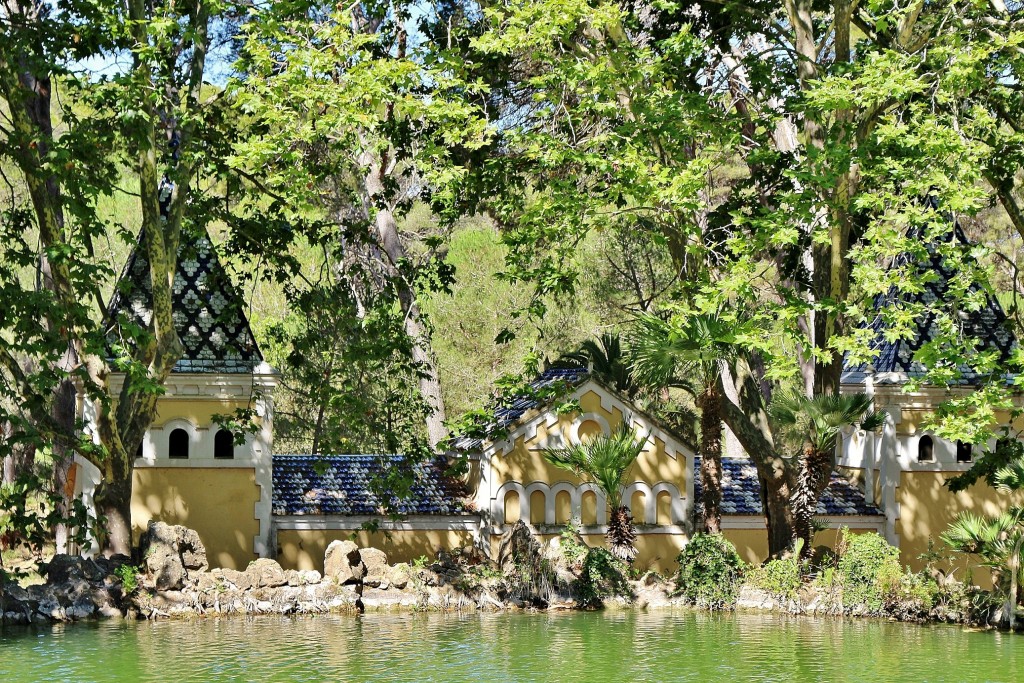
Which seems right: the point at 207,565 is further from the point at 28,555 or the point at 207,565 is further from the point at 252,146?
the point at 28,555

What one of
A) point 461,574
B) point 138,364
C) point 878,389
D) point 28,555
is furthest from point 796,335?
point 28,555

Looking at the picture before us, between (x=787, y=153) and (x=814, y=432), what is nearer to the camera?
(x=787, y=153)

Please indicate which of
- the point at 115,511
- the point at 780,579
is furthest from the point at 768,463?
the point at 115,511

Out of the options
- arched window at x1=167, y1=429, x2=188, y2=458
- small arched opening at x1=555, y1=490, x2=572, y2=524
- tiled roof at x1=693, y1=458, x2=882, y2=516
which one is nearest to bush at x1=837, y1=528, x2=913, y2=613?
tiled roof at x1=693, y1=458, x2=882, y2=516

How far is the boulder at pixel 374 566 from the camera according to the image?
19.2 meters

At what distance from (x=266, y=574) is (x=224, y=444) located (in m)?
2.27

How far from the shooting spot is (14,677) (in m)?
13.4

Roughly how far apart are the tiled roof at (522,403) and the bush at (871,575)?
497 cm

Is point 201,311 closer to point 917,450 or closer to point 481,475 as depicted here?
point 481,475

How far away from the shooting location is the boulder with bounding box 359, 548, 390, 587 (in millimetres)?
19188

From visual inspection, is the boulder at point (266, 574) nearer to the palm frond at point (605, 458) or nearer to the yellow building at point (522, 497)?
the yellow building at point (522, 497)

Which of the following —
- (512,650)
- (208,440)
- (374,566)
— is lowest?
(512,650)

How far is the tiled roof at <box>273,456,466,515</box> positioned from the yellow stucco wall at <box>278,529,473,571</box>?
35 cm

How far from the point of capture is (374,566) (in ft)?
63.3
